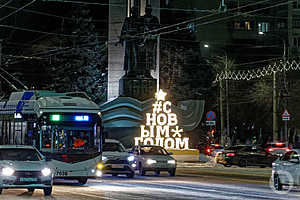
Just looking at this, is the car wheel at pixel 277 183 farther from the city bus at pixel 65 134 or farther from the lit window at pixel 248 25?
the lit window at pixel 248 25

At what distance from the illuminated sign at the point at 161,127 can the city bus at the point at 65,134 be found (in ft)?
83.0

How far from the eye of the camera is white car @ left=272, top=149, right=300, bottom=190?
76.6ft

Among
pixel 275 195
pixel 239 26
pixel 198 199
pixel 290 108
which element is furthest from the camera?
pixel 239 26

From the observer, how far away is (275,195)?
2170 cm

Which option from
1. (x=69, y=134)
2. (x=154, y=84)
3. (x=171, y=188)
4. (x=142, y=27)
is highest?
(x=142, y=27)

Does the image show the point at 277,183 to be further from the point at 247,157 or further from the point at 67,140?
the point at 247,157

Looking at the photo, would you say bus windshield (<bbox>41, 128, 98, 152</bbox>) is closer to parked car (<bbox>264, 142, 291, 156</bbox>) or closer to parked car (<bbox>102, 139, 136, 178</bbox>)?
parked car (<bbox>102, 139, 136, 178</bbox>)

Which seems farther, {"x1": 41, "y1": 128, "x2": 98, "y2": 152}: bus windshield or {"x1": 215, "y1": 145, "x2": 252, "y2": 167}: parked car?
{"x1": 215, "y1": 145, "x2": 252, "y2": 167}: parked car

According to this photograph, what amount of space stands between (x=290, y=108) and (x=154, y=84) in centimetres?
1873

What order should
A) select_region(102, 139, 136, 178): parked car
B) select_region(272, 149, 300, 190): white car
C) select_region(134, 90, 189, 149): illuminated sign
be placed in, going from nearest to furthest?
select_region(272, 149, 300, 190): white car < select_region(102, 139, 136, 178): parked car < select_region(134, 90, 189, 149): illuminated sign

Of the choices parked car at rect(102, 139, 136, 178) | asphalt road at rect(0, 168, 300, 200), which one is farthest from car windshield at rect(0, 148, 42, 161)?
parked car at rect(102, 139, 136, 178)

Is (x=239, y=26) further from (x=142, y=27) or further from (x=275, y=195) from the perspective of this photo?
(x=275, y=195)

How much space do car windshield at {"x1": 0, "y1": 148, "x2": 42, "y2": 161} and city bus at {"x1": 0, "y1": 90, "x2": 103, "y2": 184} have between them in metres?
2.07

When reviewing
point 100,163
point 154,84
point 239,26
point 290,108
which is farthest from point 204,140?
point 100,163
